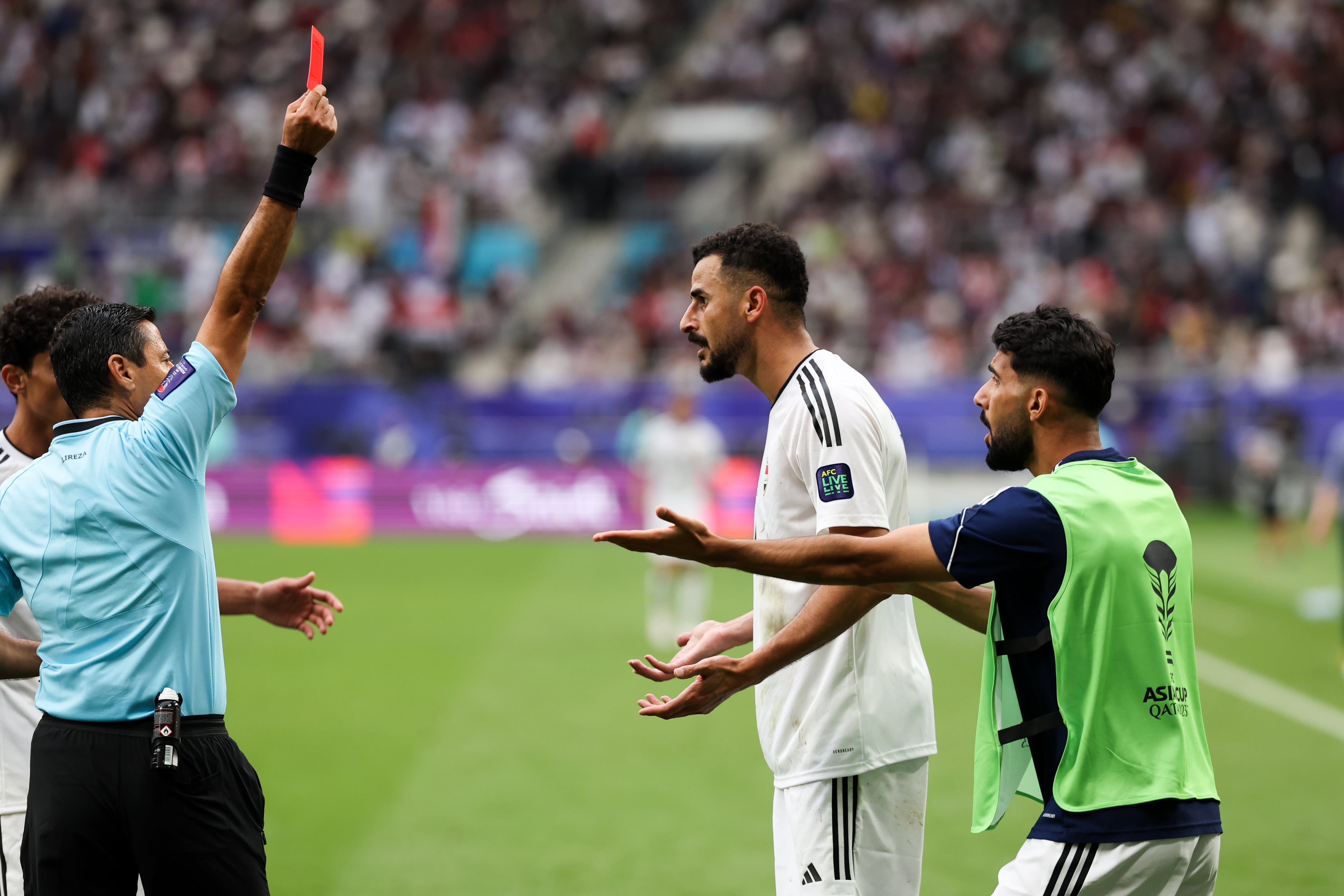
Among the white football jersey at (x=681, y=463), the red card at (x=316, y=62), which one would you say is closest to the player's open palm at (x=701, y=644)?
the red card at (x=316, y=62)

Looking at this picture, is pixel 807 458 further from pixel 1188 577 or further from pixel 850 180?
pixel 850 180

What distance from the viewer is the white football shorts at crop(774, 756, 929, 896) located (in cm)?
394

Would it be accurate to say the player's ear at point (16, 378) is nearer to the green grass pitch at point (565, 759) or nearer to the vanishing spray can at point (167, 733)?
the vanishing spray can at point (167, 733)

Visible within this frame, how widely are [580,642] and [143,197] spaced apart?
19.3 metres

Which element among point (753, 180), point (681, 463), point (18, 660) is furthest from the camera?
point (753, 180)

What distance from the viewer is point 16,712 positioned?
4414 millimetres

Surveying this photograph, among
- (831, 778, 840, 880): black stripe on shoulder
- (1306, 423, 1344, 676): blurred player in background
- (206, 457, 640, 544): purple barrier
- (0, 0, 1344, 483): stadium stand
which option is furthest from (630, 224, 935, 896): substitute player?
(0, 0, 1344, 483): stadium stand

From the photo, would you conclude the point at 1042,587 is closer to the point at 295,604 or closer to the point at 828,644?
the point at 828,644

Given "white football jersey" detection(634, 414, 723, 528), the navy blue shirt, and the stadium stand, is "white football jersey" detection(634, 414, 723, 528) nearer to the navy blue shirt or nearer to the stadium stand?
the stadium stand

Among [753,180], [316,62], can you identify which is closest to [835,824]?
[316,62]

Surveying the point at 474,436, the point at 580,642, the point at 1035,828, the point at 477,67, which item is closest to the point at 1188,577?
the point at 1035,828

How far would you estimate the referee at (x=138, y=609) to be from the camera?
356 centimetres

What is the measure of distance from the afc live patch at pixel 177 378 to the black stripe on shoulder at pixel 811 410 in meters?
1.78

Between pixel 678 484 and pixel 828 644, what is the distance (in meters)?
10.8
